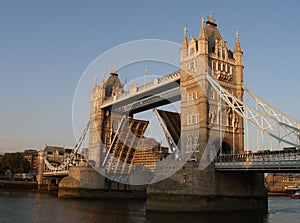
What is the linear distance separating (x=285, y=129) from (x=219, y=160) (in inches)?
241

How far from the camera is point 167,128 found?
35062mm

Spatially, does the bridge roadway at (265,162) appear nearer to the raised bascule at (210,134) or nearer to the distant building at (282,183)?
the raised bascule at (210,134)

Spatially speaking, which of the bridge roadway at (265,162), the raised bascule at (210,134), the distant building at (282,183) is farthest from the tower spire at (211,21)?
the distant building at (282,183)

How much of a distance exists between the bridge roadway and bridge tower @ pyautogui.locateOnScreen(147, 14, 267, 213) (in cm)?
167

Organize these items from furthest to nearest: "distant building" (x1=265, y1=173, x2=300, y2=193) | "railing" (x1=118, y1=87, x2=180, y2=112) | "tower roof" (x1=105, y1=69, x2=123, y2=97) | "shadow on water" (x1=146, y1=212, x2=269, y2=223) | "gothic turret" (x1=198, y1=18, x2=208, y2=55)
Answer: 1. "distant building" (x1=265, y1=173, x2=300, y2=193)
2. "tower roof" (x1=105, y1=69, x2=123, y2=97)
3. "railing" (x1=118, y1=87, x2=180, y2=112)
4. "gothic turret" (x1=198, y1=18, x2=208, y2=55)
5. "shadow on water" (x1=146, y1=212, x2=269, y2=223)

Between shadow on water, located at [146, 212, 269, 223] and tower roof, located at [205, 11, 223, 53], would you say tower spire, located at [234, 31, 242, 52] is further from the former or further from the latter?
shadow on water, located at [146, 212, 269, 223]

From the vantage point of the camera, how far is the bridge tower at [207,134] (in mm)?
A: 25672

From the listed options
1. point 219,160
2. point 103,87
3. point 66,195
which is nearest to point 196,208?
point 219,160

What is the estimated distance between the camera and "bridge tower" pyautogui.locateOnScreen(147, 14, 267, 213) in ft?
84.2

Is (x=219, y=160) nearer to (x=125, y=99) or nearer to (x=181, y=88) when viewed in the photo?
(x=181, y=88)

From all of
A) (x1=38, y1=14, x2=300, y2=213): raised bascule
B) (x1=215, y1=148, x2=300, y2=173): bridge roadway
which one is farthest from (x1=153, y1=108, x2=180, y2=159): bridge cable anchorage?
(x1=215, y1=148, x2=300, y2=173): bridge roadway

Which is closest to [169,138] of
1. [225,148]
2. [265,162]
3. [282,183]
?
Result: [225,148]

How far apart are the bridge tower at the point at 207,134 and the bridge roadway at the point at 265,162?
1.67 m

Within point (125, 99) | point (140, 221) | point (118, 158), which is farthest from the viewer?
point (118, 158)
